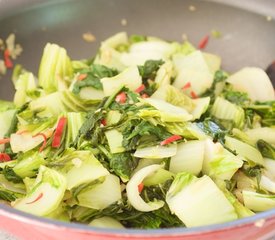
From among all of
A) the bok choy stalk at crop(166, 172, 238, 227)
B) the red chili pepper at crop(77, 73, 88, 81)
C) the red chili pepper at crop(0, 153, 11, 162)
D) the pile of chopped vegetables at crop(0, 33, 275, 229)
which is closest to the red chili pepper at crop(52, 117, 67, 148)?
the pile of chopped vegetables at crop(0, 33, 275, 229)

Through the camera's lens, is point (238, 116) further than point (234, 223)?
Yes

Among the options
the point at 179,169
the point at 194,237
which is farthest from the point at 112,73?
the point at 194,237

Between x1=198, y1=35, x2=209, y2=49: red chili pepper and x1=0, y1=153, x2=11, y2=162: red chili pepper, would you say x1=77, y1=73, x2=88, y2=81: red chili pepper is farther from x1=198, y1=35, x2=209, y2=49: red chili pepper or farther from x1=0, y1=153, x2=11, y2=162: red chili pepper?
x1=198, y1=35, x2=209, y2=49: red chili pepper

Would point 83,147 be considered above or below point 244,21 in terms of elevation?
below

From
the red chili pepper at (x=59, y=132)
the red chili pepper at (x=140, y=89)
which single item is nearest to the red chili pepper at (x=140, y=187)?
the red chili pepper at (x=59, y=132)

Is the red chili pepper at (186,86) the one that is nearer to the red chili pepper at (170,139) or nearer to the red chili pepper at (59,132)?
the red chili pepper at (170,139)

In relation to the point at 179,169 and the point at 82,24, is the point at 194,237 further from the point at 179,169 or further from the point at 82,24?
the point at 82,24
